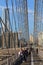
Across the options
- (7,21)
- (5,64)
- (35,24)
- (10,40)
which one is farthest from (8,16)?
(35,24)

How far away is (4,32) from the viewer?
14484 mm

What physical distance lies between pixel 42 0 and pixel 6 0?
2930 centimetres

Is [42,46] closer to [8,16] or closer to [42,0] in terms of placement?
[42,0]

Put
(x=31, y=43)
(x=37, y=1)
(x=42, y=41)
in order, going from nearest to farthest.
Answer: (x=37, y=1), (x=42, y=41), (x=31, y=43)

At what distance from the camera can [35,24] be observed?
56.7 m

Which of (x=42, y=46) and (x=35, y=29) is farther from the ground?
(x=35, y=29)

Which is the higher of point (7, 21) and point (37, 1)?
point (37, 1)

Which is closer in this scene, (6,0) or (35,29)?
(6,0)

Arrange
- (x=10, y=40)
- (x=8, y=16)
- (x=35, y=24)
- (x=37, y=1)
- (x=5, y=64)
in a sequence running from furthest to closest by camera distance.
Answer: (x=35, y=24), (x=37, y=1), (x=10, y=40), (x=8, y=16), (x=5, y=64)

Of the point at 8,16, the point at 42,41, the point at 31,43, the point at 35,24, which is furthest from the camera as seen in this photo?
the point at 31,43

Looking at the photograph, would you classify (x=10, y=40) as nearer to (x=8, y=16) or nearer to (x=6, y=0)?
(x=8, y=16)

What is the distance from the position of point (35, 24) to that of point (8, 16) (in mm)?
43025

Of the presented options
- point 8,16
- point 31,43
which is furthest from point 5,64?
point 31,43

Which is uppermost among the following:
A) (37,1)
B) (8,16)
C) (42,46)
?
(37,1)
